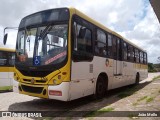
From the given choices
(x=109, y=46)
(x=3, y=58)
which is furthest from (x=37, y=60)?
(x=3, y=58)

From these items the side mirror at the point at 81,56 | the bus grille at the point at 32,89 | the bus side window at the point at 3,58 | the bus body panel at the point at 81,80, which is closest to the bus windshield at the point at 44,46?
the side mirror at the point at 81,56

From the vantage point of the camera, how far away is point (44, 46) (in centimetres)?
848

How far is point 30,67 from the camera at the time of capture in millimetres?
8578

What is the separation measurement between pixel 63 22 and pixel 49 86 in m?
2.11

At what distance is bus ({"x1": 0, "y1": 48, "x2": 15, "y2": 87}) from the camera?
51.2ft

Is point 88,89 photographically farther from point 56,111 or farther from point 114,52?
point 114,52

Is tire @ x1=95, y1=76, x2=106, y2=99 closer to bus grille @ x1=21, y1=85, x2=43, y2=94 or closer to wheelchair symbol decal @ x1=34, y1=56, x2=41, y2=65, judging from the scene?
bus grille @ x1=21, y1=85, x2=43, y2=94

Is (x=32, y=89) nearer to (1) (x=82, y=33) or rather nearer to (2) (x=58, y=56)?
(2) (x=58, y=56)

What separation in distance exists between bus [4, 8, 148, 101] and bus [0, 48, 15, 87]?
6.46 metres

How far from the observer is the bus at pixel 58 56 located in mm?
8086

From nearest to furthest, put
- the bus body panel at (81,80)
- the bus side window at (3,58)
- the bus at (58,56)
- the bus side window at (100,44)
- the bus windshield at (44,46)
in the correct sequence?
the bus at (58,56)
the bus windshield at (44,46)
the bus body panel at (81,80)
the bus side window at (100,44)
the bus side window at (3,58)

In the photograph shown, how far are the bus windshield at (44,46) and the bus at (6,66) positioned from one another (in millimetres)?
6857

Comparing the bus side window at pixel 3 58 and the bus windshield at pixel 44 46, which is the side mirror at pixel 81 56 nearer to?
the bus windshield at pixel 44 46

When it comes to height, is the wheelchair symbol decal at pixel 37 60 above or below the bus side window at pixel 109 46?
below
